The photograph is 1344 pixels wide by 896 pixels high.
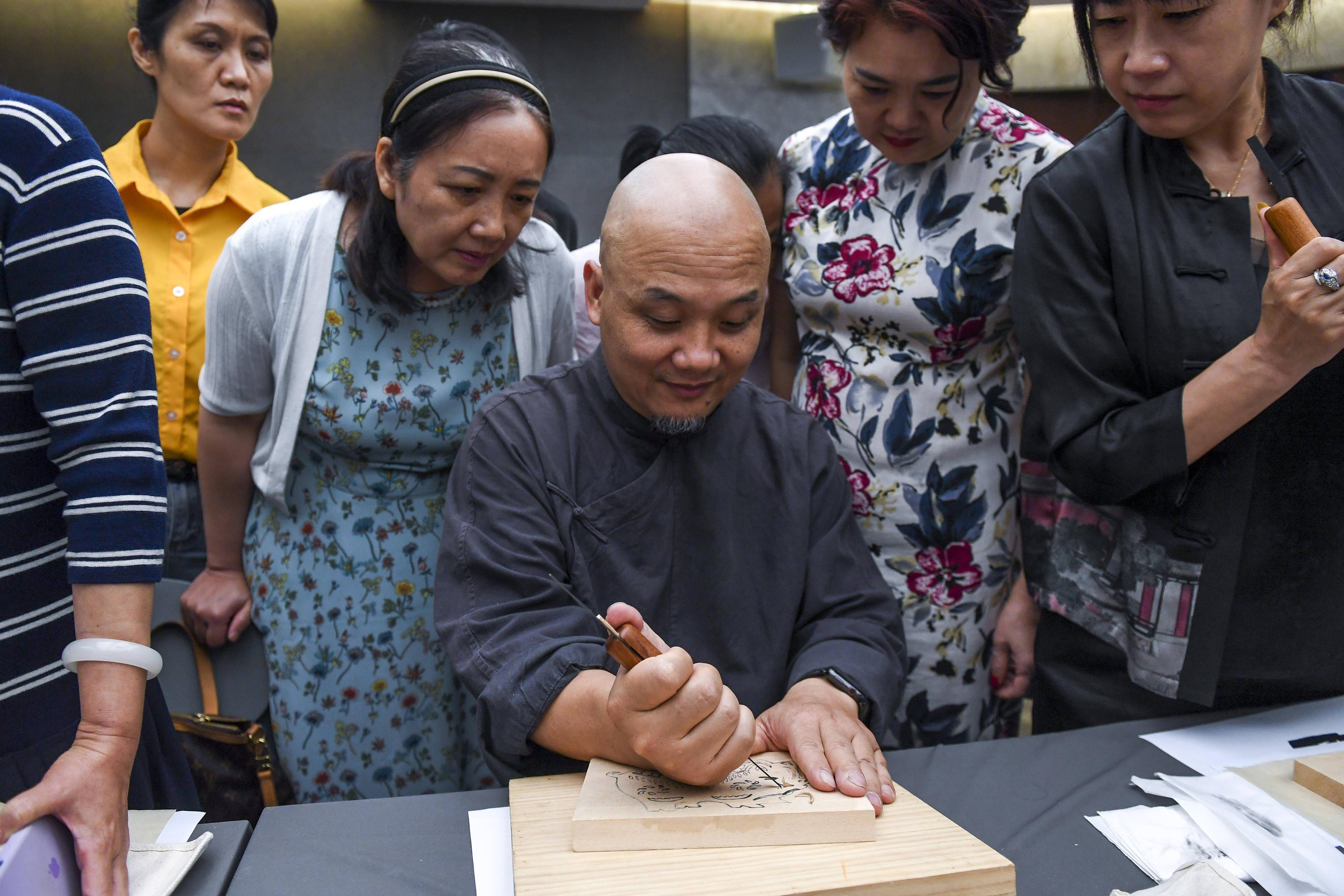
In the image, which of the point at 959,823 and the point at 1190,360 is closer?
the point at 959,823

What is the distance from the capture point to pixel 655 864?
102cm

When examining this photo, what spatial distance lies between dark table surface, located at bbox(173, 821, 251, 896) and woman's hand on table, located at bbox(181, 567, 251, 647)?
0.76 m

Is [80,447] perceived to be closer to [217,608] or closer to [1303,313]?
[217,608]

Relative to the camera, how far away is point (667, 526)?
1.56 meters

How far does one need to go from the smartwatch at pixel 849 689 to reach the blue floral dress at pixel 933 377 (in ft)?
1.87

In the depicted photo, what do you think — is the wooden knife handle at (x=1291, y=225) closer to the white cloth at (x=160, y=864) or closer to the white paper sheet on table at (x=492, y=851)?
the white paper sheet on table at (x=492, y=851)

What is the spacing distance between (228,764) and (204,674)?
22 cm

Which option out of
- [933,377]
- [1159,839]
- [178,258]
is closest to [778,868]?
[1159,839]

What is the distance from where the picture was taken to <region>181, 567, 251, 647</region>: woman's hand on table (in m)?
1.90

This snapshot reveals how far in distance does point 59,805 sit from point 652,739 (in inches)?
22.9

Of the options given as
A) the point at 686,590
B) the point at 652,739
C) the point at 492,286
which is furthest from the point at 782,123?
the point at 652,739

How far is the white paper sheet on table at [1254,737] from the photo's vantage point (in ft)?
4.59

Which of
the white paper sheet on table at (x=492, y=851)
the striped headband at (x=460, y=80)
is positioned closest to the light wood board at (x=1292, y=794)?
the white paper sheet on table at (x=492, y=851)

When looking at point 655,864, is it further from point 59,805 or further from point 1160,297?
point 1160,297
